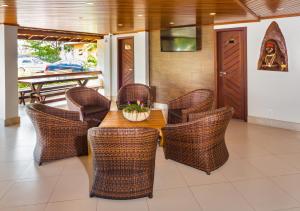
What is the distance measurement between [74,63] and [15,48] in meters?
7.50

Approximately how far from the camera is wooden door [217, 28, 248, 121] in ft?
21.6

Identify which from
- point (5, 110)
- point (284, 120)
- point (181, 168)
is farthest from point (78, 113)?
point (284, 120)

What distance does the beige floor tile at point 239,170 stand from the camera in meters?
3.50

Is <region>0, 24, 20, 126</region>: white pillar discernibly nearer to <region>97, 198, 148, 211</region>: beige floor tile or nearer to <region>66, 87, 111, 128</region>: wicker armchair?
<region>66, 87, 111, 128</region>: wicker armchair

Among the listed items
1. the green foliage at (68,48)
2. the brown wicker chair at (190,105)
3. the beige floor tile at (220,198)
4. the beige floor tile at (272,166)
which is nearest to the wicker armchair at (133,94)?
the brown wicker chair at (190,105)

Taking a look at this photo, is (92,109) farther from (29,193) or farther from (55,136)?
(29,193)

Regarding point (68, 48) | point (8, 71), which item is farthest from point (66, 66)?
point (8, 71)

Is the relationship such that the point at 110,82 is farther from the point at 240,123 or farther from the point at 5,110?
the point at 240,123

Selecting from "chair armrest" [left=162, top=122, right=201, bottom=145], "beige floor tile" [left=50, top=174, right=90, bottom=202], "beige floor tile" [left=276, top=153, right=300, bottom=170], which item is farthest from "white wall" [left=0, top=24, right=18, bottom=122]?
"beige floor tile" [left=276, top=153, right=300, bottom=170]

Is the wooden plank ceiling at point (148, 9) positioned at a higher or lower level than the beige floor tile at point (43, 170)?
higher

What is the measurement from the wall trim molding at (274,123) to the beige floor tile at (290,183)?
2.58 meters

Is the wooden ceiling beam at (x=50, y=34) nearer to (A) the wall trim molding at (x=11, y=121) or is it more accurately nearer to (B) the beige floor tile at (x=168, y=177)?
(A) the wall trim molding at (x=11, y=121)

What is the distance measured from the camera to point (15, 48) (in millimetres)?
6441

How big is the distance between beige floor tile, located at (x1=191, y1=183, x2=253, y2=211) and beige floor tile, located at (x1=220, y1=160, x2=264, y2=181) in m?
0.28
